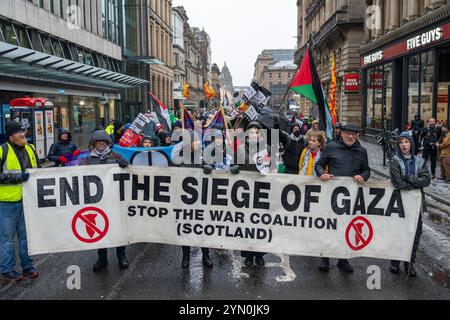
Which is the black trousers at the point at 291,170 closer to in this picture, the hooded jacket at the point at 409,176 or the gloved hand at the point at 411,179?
the hooded jacket at the point at 409,176

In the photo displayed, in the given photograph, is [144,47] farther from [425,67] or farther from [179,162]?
[179,162]

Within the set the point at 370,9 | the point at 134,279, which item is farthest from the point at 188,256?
the point at 370,9

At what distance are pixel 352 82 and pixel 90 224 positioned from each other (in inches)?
1249

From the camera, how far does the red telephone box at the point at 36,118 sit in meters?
17.2

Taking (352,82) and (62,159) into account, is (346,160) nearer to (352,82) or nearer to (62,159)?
(62,159)

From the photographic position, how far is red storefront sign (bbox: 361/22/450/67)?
1950cm

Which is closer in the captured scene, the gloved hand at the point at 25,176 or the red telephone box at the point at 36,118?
the gloved hand at the point at 25,176

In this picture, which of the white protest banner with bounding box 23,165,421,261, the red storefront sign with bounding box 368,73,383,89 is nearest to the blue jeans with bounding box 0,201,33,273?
the white protest banner with bounding box 23,165,421,261

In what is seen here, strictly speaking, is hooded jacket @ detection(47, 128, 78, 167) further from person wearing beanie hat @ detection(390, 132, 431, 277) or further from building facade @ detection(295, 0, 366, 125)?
building facade @ detection(295, 0, 366, 125)

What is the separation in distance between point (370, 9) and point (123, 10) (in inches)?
936

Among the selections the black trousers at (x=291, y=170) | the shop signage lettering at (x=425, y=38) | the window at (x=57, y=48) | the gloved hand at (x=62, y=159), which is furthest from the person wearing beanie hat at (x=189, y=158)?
the window at (x=57, y=48)

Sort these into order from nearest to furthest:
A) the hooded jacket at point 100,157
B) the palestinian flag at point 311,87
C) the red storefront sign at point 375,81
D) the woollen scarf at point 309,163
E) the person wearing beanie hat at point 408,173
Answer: the person wearing beanie hat at point 408,173
the hooded jacket at point 100,157
the woollen scarf at point 309,163
the palestinian flag at point 311,87
the red storefront sign at point 375,81

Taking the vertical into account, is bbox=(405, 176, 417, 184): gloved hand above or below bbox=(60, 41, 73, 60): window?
below

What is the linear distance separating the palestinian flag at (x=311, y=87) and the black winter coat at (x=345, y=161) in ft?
8.47
